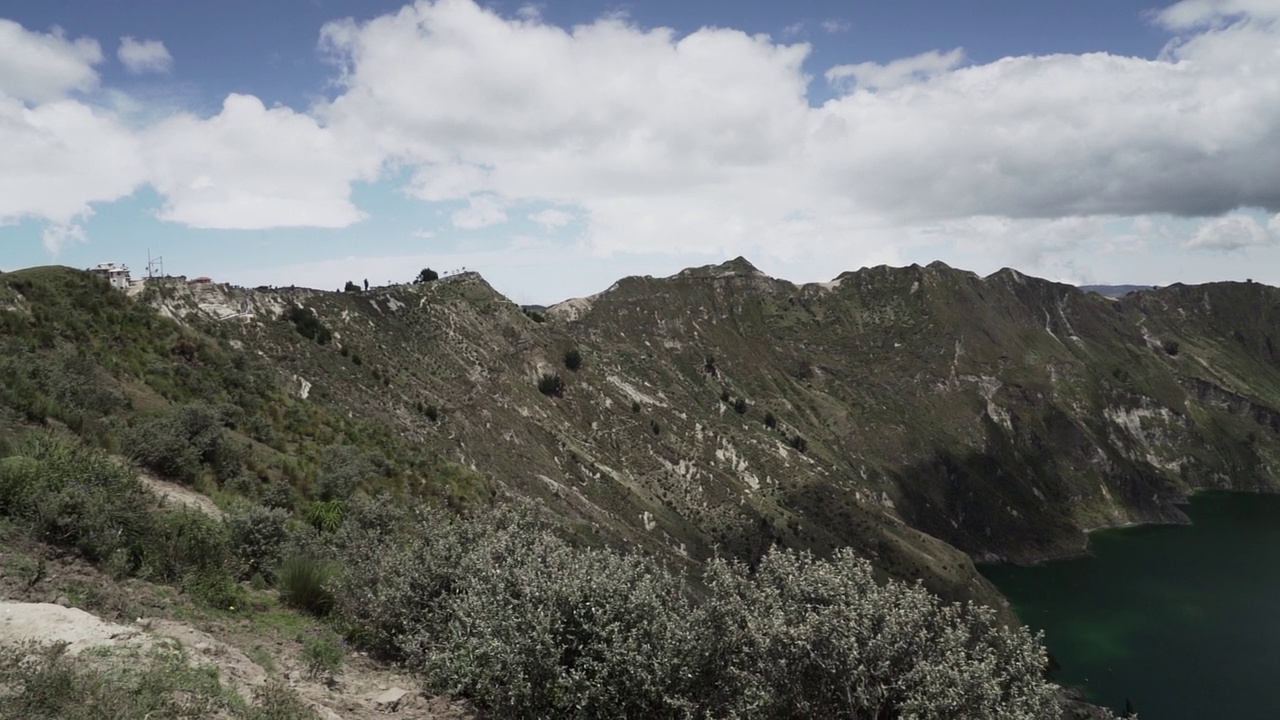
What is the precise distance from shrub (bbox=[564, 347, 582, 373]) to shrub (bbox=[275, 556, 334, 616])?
72211 millimetres

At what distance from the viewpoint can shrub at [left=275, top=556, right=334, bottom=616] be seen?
14453 mm

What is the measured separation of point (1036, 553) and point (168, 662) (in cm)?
15037

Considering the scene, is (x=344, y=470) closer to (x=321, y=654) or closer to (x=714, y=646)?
(x=321, y=654)

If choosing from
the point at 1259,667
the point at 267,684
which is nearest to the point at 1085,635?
the point at 1259,667

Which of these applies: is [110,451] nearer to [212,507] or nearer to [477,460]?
[212,507]

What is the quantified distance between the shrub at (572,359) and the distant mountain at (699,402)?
1.46 m

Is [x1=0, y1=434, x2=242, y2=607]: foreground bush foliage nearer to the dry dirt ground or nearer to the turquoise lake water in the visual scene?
the dry dirt ground

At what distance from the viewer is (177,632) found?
10.8 meters

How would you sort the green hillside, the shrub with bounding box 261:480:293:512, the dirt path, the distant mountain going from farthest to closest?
the distant mountain
the green hillside
the shrub with bounding box 261:480:293:512
the dirt path

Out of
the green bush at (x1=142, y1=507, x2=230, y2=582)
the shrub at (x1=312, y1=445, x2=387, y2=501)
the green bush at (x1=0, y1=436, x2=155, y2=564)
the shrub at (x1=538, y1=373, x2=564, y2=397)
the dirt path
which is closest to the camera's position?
the dirt path

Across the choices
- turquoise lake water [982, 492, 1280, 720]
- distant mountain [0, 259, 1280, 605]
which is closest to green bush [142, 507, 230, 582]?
distant mountain [0, 259, 1280, 605]

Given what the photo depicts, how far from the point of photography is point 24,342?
2439cm

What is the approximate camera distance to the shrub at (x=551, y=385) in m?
80.7

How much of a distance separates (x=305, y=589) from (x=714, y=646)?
8987mm
